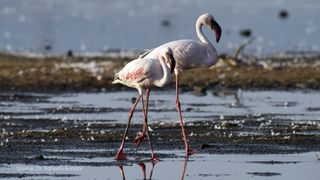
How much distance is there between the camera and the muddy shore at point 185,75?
24.7 metres

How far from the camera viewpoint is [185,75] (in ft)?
85.7

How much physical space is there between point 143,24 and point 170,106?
27.6m

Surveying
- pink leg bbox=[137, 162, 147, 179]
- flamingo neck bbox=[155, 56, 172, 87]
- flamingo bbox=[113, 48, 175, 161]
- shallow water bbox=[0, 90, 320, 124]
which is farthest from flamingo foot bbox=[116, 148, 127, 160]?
shallow water bbox=[0, 90, 320, 124]

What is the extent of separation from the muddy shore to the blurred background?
19.0 ft

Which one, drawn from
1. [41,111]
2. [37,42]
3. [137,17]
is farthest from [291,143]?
[137,17]

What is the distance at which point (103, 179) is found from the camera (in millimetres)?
12938

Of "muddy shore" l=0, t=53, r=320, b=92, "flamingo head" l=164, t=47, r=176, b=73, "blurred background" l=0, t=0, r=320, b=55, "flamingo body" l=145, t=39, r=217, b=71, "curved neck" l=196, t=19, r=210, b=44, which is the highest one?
"blurred background" l=0, t=0, r=320, b=55

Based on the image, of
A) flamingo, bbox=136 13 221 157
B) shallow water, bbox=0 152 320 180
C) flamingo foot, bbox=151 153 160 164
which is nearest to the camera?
shallow water, bbox=0 152 320 180

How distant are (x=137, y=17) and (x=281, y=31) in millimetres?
11839

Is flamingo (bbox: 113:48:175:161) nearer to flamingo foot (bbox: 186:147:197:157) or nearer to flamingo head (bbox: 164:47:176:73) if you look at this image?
flamingo head (bbox: 164:47:176:73)

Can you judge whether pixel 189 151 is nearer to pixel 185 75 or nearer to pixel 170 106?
pixel 170 106

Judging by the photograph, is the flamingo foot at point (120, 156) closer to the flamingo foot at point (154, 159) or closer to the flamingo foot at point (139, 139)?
the flamingo foot at point (154, 159)

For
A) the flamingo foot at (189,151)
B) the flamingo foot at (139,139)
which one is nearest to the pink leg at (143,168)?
the flamingo foot at (189,151)

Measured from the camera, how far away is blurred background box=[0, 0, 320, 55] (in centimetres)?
3797
